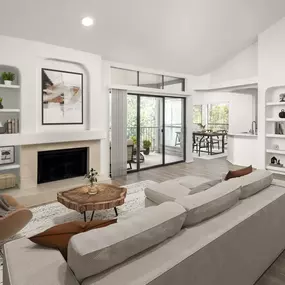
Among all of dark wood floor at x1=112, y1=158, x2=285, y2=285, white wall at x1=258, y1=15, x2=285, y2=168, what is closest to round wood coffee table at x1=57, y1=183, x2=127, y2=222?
dark wood floor at x1=112, y1=158, x2=285, y2=285

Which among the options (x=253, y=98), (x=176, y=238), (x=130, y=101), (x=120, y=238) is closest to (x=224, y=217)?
(x=176, y=238)

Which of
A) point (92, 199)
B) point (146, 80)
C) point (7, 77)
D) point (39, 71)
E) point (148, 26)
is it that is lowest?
point (92, 199)

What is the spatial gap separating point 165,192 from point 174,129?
4.98m

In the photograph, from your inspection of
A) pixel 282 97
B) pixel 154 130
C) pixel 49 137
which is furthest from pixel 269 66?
pixel 49 137

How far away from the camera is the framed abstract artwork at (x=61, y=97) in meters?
5.08

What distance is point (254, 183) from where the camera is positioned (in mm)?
2533

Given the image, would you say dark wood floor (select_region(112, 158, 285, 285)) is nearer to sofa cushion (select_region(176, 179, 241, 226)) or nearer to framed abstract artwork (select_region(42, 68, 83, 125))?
framed abstract artwork (select_region(42, 68, 83, 125))

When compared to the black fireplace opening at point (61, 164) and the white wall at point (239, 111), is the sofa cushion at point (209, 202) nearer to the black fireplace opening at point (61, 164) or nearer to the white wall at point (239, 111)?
the black fireplace opening at point (61, 164)

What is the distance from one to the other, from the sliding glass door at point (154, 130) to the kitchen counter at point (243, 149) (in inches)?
62.7

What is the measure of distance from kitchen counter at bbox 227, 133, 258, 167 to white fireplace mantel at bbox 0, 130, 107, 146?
14.3ft

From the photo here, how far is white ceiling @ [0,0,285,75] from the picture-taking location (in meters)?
4.28

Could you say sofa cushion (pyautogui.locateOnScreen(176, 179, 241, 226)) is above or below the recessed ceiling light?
below

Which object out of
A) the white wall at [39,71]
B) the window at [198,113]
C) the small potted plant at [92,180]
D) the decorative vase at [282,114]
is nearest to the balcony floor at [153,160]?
the white wall at [39,71]

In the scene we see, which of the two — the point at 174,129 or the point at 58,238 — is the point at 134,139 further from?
the point at 58,238
